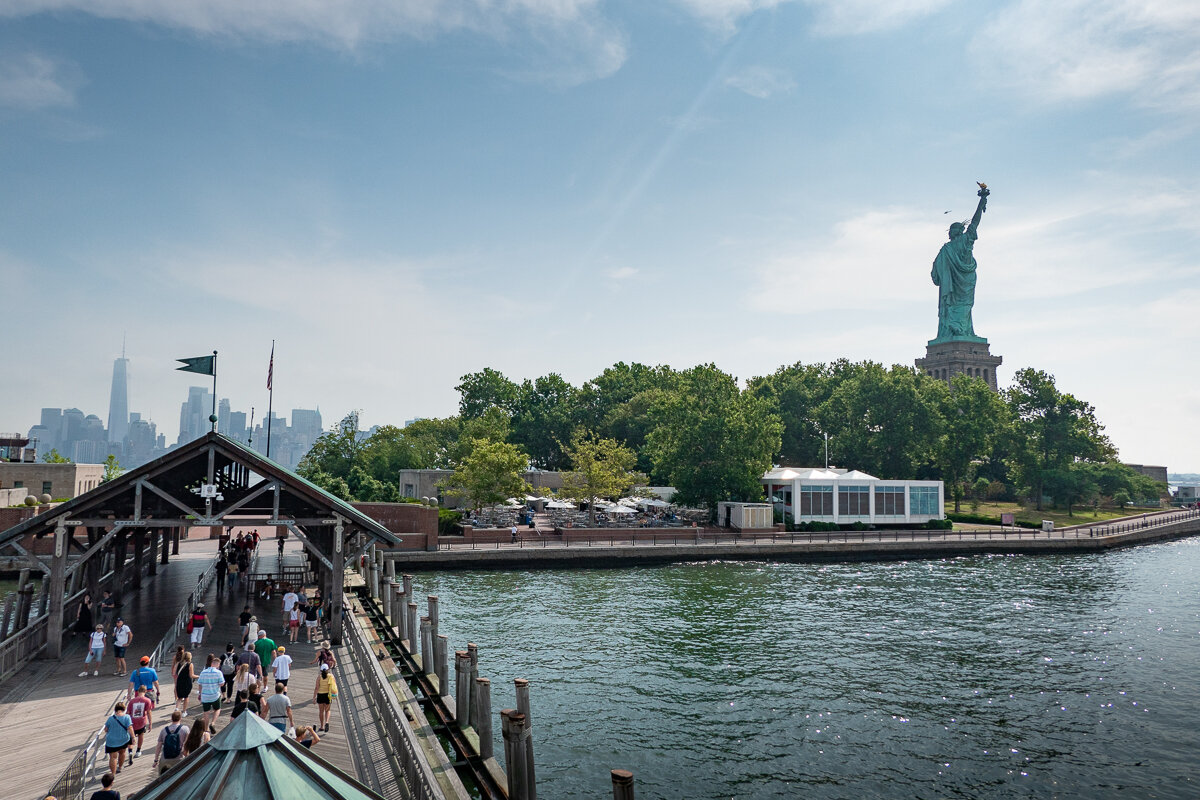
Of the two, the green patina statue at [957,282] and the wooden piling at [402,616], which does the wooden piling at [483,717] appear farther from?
the green patina statue at [957,282]

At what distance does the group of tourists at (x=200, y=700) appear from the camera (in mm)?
12664

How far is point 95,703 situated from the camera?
1672cm

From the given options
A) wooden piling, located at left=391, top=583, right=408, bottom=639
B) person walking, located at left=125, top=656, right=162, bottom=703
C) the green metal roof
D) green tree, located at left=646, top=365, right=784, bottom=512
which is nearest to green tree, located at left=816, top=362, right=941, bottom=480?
green tree, located at left=646, top=365, right=784, bottom=512

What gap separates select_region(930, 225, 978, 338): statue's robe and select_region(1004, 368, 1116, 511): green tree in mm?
50499

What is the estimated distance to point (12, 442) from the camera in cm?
8312

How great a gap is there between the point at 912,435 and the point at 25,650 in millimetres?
84270

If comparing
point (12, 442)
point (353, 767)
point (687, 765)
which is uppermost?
point (12, 442)

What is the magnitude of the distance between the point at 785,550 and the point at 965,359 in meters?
102

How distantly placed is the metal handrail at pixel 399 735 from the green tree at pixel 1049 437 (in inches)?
3541

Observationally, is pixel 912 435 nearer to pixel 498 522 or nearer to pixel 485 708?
pixel 498 522

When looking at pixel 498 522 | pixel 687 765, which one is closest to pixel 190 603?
pixel 687 765

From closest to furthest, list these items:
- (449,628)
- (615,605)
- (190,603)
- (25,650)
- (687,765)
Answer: (687,765) → (25,650) → (190,603) → (449,628) → (615,605)

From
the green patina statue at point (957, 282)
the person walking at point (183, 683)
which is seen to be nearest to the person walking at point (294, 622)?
the person walking at point (183, 683)

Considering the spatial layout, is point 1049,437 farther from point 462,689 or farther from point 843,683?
point 462,689
